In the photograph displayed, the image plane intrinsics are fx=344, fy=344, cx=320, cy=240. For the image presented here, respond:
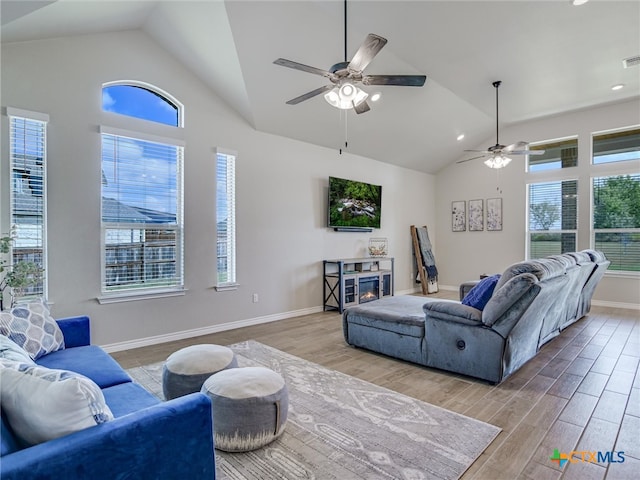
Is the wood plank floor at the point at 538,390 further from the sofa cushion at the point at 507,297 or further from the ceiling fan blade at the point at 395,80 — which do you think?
the ceiling fan blade at the point at 395,80

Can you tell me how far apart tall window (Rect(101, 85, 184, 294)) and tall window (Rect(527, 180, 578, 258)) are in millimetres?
6829

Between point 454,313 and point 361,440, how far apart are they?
4.73ft

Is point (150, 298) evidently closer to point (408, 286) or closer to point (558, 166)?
point (408, 286)

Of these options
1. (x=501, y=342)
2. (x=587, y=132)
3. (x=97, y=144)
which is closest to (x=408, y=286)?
(x=587, y=132)

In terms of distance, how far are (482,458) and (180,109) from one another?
4.71 m

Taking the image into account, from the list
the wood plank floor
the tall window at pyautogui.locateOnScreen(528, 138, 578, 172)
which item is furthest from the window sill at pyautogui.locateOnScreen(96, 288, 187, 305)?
the tall window at pyautogui.locateOnScreen(528, 138, 578, 172)

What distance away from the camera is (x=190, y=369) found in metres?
2.38

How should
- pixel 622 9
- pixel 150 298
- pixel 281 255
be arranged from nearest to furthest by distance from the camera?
pixel 622 9 < pixel 150 298 < pixel 281 255

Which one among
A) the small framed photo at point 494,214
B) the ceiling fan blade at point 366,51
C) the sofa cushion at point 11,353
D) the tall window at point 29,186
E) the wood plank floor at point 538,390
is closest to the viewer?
the sofa cushion at point 11,353

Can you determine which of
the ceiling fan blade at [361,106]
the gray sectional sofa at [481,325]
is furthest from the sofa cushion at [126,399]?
the ceiling fan blade at [361,106]

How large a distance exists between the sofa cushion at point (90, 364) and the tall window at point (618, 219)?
25.5 feet

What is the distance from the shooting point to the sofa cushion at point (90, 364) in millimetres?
2055

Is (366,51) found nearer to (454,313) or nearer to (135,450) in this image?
(454,313)

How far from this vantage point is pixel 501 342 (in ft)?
9.39
